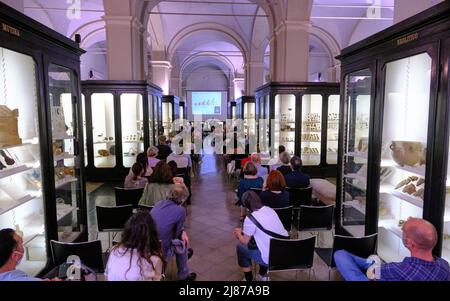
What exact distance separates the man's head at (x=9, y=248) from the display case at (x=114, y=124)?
6.86 metres

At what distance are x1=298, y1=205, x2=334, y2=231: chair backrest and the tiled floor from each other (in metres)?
0.44

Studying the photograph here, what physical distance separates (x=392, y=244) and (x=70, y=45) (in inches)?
177

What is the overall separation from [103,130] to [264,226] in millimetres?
7027

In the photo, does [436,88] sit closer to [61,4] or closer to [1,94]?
[1,94]

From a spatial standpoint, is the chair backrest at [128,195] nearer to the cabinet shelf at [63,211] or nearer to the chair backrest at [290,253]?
the cabinet shelf at [63,211]

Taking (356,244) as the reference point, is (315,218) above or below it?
below

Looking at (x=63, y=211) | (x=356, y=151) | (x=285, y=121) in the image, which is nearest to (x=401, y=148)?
(x=356, y=151)

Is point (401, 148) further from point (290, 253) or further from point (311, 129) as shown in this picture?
point (311, 129)

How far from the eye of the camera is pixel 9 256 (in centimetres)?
203

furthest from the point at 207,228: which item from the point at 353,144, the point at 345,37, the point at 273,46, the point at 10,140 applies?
the point at 345,37

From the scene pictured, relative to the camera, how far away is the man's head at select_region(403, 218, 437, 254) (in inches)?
82.0

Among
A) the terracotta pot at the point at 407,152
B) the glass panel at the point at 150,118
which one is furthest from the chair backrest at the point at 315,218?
the glass panel at the point at 150,118

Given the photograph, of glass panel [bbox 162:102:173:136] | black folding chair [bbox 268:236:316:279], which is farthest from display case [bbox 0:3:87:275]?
glass panel [bbox 162:102:173:136]

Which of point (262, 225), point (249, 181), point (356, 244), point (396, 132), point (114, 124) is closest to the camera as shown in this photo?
point (356, 244)
